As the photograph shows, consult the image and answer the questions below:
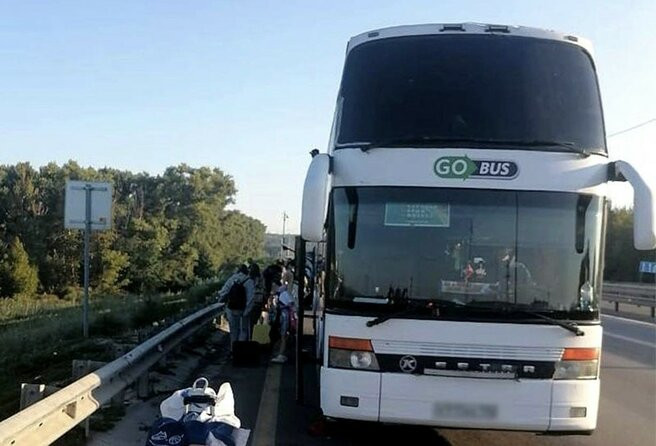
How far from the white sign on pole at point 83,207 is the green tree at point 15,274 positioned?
59287mm

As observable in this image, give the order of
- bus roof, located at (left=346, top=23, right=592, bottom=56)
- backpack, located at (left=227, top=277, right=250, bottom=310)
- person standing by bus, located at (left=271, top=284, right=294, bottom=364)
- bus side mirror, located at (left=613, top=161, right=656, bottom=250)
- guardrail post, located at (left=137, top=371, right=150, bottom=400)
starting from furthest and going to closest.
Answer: person standing by bus, located at (left=271, top=284, right=294, bottom=364), backpack, located at (left=227, top=277, right=250, bottom=310), guardrail post, located at (left=137, top=371, right=150, bottom=400), bus roof, located at (left=346, top=23, right=592, bottom=56), bus side mirror, located at (left=613, top=161, right=656, bottom=250)

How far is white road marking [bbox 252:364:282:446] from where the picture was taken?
25.4 ft

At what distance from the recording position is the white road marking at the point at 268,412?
25.4 feet

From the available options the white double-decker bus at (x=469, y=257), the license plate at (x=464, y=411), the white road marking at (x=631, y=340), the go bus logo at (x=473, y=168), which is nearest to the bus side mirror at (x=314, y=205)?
the white double-decker bus at (x=469, y=257)

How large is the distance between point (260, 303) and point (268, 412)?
6.34m

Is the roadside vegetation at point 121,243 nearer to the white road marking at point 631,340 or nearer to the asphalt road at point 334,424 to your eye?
the asphalt road at point 334,424

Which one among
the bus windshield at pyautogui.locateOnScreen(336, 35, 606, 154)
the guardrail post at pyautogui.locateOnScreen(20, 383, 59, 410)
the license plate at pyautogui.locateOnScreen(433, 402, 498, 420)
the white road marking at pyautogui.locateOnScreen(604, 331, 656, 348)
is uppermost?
the bus windshield at pyautogui.locateOnScreen(336, 35, 606, 154)

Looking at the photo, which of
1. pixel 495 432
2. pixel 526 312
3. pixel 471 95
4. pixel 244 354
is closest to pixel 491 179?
pixel 471 95

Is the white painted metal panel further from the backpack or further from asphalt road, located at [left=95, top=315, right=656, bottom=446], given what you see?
the backpack

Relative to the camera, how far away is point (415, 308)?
666 cm

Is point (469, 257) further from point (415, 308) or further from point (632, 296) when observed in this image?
point (632, 296)

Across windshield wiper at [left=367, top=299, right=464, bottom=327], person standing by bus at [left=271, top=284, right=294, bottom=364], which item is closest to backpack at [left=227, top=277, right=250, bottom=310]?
person standing by bus at [left=271, top=284, right=294, bottom=364]

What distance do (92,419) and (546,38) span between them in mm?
5731

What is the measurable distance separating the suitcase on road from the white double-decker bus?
5.69 metres
